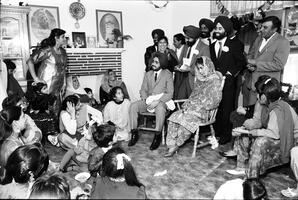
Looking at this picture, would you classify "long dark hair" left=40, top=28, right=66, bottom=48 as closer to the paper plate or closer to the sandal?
the paper plate

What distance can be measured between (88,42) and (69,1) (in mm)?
785

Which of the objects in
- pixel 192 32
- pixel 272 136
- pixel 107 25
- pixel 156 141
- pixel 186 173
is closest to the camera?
pixel 272 136

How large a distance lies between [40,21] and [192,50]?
2.70 meters

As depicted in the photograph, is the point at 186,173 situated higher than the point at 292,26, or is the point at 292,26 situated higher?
the point at 292,26

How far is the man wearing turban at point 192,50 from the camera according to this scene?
3689mm

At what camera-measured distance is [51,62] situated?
3775 mm

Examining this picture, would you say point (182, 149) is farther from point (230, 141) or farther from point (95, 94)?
point (95, 94)

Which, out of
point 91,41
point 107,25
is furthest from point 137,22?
point 91,41

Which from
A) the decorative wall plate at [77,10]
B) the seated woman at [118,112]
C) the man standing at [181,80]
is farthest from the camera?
the decorative wall plate at [77,10]

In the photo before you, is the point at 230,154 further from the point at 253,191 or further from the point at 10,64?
the point at 10,64

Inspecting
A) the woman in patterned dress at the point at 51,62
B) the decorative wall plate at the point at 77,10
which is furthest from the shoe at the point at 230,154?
the decorative wall plate at the point at 77,10

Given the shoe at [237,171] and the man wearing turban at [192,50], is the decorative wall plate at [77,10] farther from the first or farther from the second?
the shoe at [237,171]

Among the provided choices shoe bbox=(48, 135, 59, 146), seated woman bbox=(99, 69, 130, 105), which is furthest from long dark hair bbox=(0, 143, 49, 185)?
seated woman bbox=(99, 69, 130, 105)

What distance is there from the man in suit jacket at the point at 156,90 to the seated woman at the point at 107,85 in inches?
59.7
